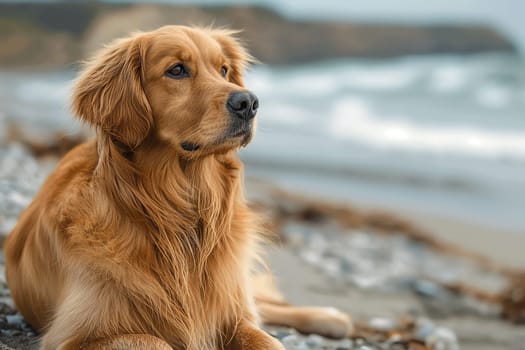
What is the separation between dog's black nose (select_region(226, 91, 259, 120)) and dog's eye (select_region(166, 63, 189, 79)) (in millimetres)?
254

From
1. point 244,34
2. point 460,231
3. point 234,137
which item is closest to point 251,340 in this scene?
point 234,137

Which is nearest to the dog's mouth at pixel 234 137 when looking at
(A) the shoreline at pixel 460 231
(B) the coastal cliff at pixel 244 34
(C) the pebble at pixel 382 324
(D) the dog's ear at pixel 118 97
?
(D) the dog's ear at pixel 118 97

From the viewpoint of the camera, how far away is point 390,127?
1562 centimetres

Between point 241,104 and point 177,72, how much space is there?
13.3 inches

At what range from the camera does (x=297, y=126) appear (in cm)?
1466

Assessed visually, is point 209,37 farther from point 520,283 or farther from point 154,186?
point 520,283

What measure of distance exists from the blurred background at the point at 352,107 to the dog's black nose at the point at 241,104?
0.53m

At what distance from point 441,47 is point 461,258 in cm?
2087

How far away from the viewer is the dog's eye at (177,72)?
3217 millimetres

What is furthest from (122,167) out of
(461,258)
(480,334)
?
(461,258)

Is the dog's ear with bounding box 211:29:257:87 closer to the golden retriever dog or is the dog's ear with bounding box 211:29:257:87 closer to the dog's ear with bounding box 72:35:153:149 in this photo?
the golden retriever dog

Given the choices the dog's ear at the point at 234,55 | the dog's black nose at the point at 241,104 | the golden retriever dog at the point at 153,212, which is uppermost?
the dog's ear at the point at 234,55

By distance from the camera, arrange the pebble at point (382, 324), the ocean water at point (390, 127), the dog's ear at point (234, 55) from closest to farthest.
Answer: the dog's ear at point (234, 55) → the pebble at point (382, 324) → the ocean water at point (390, 127)

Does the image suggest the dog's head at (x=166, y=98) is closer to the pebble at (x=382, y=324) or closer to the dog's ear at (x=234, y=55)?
the dog's ear at (x=234, y=55)
